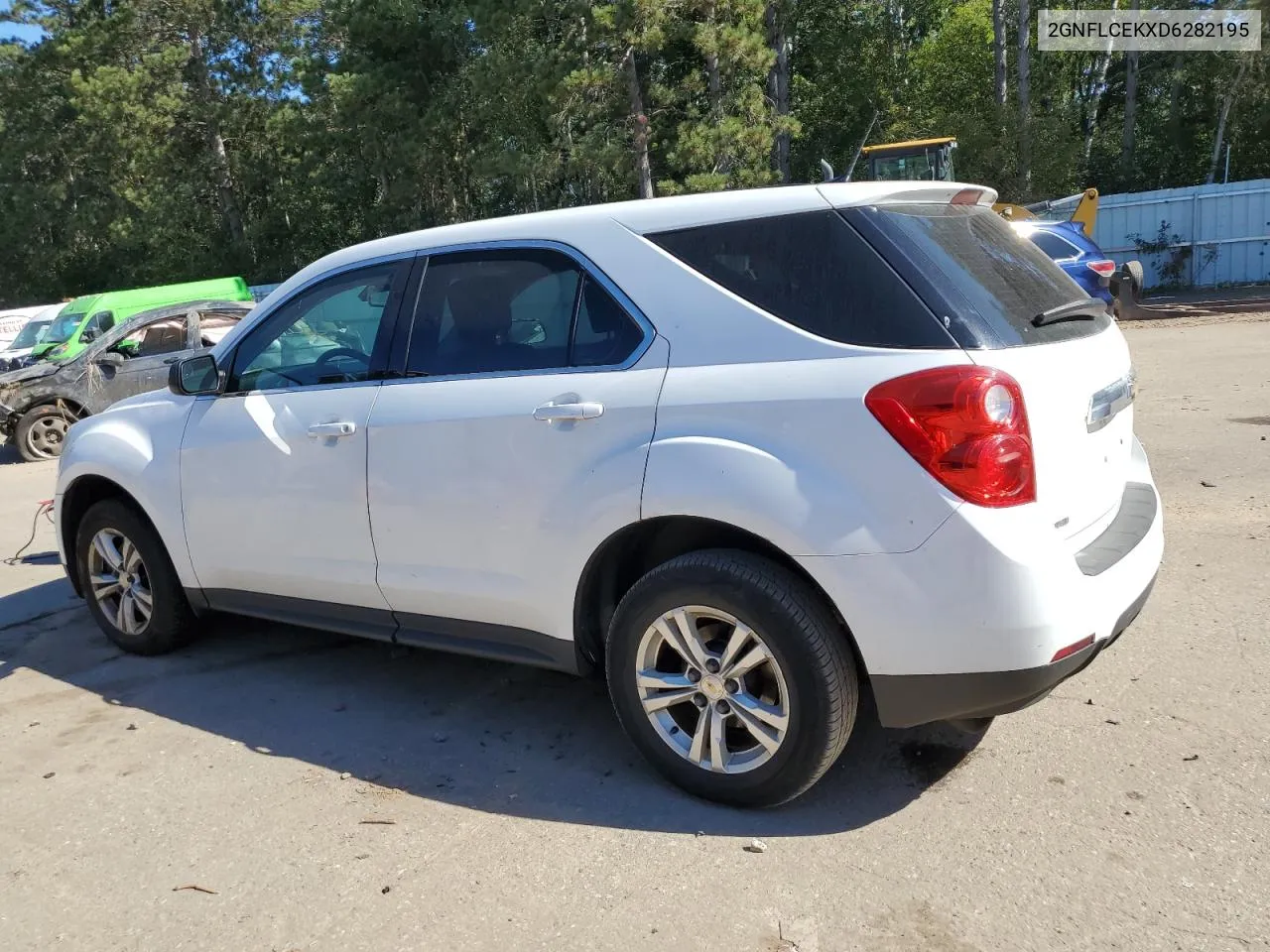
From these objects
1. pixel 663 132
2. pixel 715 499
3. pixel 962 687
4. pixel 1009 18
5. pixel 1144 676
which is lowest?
pixel 1144 676

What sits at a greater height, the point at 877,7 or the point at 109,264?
the point at 877,7

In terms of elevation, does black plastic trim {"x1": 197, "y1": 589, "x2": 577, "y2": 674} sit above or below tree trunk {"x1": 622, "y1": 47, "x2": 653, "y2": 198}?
below

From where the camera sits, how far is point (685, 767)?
3273 mm

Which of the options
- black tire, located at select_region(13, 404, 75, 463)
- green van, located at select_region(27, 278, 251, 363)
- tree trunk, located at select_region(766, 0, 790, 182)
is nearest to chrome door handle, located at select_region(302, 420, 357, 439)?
black tire, located at select_region(13, 404, 75, 463)

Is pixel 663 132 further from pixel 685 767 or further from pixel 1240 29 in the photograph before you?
pixel 685 767

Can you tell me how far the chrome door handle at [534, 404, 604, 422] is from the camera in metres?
3.26

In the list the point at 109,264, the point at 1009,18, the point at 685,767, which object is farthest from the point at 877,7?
the point at 685,767

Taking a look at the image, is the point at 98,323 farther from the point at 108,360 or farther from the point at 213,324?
the point at 213,324

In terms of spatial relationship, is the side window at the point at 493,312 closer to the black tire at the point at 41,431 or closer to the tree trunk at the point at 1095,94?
the black tire at the point at 41,431

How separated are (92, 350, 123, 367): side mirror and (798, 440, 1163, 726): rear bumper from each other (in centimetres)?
1224

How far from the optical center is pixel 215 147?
127 ft

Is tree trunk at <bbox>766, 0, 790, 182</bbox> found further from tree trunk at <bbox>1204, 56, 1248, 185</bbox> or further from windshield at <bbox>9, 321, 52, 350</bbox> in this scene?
windshield at <bbox>9, 321, 52, 350</bbox>

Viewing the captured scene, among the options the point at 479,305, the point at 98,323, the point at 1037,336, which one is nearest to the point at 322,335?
the point at 479,305

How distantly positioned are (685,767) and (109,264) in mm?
50844
